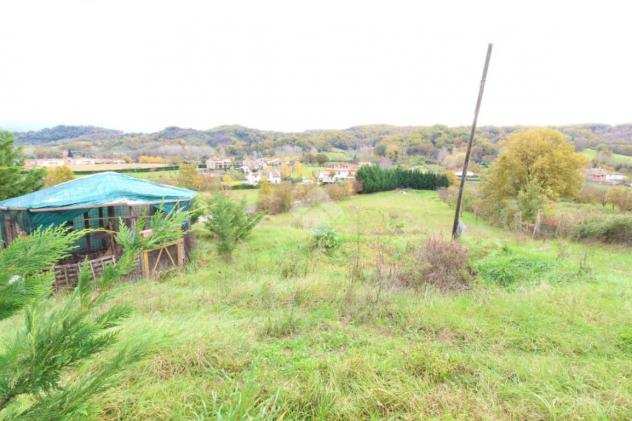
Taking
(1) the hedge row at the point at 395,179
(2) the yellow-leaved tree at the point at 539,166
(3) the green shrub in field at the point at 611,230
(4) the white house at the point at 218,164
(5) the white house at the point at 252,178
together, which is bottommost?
(5) the white house at the point at 252,178

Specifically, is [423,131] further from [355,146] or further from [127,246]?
[127,246]

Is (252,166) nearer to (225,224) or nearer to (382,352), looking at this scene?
(225,224)

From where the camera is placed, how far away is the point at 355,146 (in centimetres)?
9619

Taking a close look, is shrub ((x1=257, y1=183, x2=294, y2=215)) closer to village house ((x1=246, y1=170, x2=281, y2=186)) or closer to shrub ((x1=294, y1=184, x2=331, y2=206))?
shrub ((x1=294, y1=184, x2=331, y2=206))

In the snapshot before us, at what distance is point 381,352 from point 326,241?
8.44m

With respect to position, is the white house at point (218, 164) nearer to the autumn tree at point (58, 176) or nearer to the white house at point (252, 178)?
the white house at point (252, 178)

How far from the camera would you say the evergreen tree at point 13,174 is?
15141 mm

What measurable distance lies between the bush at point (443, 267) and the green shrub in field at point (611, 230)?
11.8 metres

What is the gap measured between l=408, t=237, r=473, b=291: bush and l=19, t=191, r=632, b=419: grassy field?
0.58 metres

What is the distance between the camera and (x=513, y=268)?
816cm

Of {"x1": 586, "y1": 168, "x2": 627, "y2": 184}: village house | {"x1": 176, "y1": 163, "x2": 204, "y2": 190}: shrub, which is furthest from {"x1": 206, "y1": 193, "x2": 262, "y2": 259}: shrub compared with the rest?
{"x1": 586, "y1": 168, "x2": 627, "y2": 184}: village house

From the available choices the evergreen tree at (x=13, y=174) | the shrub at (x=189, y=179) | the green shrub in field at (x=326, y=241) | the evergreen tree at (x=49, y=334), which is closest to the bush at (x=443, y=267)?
the green shrub in field at (x=326, y=241)

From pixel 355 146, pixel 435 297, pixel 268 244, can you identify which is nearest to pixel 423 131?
pixel 355 146

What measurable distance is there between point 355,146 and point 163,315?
311 feet
